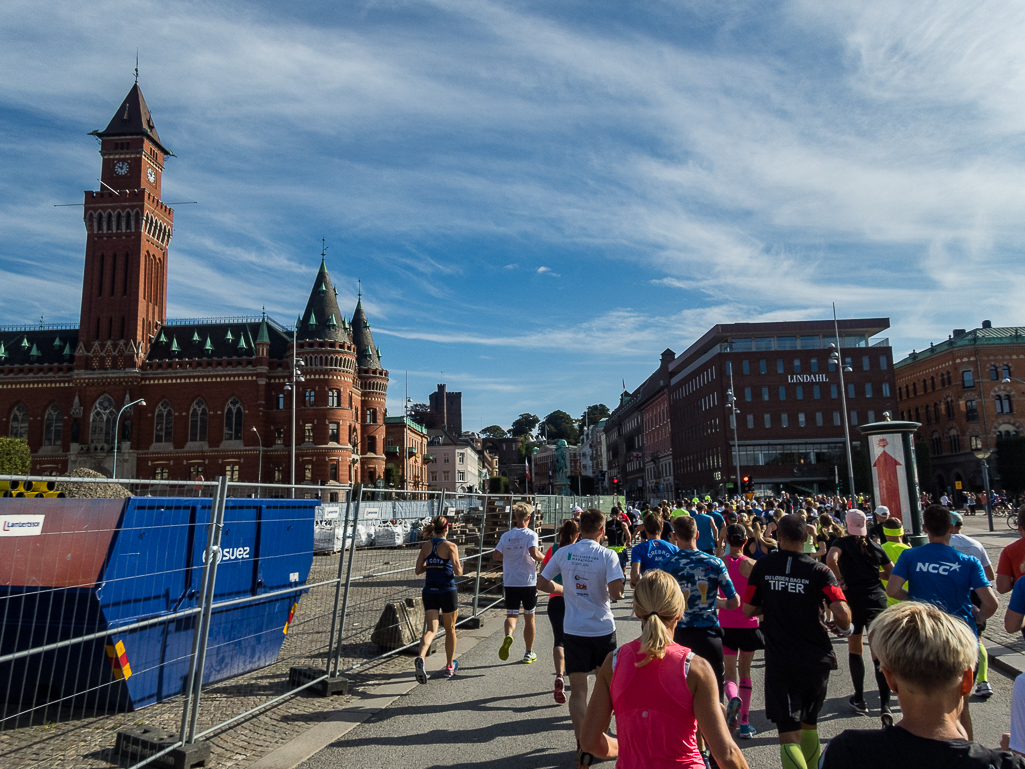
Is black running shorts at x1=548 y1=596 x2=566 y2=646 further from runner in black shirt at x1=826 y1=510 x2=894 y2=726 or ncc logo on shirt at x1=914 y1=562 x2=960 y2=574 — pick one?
ncc logo on shirt at x1=914 y1=562 x2=960 y2=574

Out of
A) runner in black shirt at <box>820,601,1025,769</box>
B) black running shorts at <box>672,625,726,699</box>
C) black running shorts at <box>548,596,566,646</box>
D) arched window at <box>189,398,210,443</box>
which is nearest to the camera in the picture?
runner in black shirt at <box>820,601,1025,769</box>

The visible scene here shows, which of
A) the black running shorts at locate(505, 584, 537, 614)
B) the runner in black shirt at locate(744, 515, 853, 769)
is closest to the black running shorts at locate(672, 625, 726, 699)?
the runner in black shirt at locate(744, 515, 853, 769)

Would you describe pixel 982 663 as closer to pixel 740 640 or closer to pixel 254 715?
pixel 740 640

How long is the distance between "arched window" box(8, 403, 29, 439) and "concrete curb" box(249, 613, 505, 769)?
78.8 meters

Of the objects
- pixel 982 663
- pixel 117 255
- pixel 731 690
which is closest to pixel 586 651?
pixel 731 690

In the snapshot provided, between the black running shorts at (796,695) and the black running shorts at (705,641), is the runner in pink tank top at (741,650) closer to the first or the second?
the black running shorts at (705,641)

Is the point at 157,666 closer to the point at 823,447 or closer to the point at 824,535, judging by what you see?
the point at 824,535

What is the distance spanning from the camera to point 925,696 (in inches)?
83.2

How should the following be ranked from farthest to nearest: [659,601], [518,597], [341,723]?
[518,597]
[341,723]
[659,601]

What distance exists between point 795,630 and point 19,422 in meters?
85.1

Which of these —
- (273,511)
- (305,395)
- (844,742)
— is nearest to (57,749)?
(273,511)

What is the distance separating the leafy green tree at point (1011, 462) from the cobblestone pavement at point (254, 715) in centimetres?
6743

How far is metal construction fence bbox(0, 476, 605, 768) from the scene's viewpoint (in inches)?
217

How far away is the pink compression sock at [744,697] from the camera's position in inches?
248
